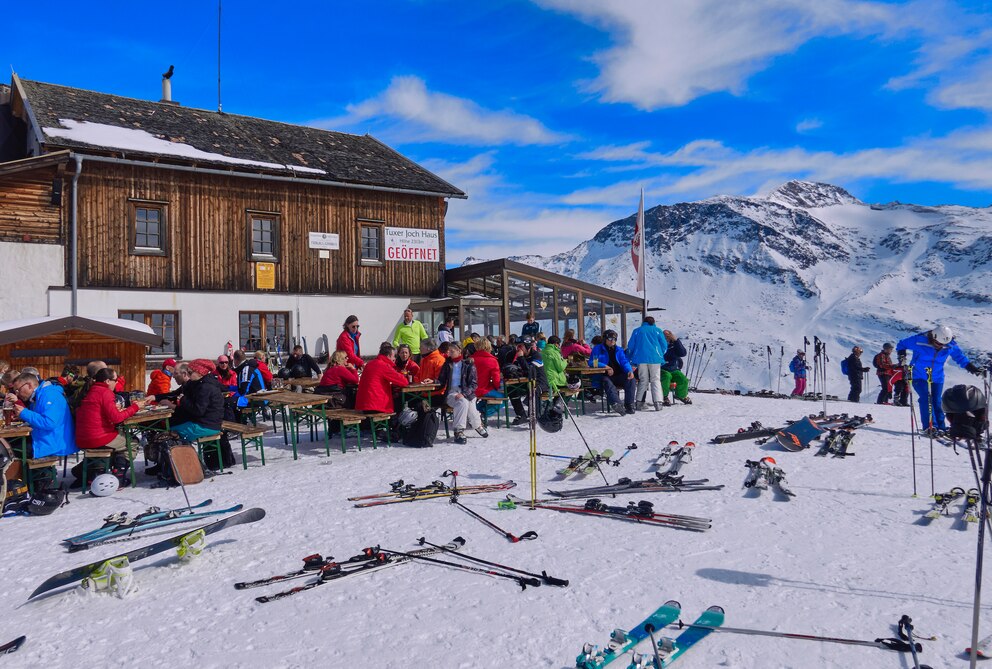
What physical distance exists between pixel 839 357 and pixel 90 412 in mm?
65381

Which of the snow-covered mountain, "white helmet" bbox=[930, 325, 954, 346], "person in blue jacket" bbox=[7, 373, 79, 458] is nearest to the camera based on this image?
"person in blue jacket" bbox=[7, 373, 79, 458]

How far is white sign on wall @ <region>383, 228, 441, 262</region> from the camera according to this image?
1872cm

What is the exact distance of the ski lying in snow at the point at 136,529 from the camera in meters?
5.00

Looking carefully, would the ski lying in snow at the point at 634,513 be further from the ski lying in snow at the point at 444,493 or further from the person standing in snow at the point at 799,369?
the person standing in snow at the point at 799,369

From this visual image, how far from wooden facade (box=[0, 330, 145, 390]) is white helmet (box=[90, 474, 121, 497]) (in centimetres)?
593

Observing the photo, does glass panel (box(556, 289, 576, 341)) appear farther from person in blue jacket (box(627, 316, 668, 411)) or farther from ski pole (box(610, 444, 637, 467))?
ski pole (box(610, 444, 637, 467))

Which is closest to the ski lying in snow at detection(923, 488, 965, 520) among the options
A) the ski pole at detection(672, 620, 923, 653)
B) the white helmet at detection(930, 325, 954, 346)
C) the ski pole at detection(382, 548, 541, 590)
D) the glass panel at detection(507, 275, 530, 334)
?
the ski pole at detection(672, 620, 923, 653)

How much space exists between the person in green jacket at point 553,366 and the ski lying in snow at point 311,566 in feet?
18.7

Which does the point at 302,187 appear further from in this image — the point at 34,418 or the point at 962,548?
the point at 962,548

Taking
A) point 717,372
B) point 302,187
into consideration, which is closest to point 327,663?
point 302,187

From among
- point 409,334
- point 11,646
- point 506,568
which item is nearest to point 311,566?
point 506,568

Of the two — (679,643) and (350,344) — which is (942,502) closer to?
(679,643)

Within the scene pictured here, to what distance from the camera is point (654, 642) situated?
3.13m

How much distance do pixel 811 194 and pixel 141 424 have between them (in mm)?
168176
